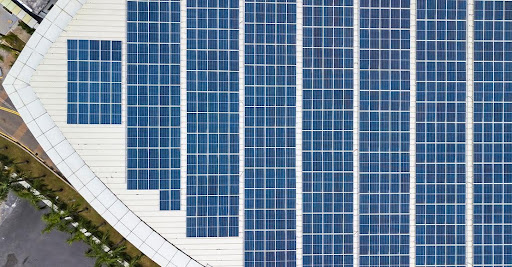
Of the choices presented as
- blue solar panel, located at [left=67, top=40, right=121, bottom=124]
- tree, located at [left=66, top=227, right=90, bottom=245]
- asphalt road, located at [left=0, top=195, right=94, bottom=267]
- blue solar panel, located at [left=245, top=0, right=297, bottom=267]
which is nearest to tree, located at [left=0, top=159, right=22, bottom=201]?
asphalt road, located at [left=0, top=195, right=94, bottom=267]

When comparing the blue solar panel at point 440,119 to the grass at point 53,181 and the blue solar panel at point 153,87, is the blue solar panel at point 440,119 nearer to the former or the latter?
the blue solar panel at point 153,87

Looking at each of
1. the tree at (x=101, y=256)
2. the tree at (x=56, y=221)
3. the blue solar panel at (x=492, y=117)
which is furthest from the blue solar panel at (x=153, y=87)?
the blue solar panel at (x=492, y=117)

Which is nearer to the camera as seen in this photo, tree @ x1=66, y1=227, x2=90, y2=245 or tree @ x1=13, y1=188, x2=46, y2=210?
tree @ x1=13, y1=188, x2=46, y2=210

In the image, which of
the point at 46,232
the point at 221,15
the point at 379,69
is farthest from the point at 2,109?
the point at 379,69

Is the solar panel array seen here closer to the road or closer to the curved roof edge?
the curved roof edge

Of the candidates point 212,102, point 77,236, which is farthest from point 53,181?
point 212,102

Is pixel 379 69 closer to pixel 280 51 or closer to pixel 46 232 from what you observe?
pixel 280 51

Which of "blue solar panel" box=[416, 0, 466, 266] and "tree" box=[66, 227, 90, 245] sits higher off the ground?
"blue solar panel" box=[416, 0, 466, 266]
